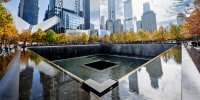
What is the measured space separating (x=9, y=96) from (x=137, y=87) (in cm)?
270

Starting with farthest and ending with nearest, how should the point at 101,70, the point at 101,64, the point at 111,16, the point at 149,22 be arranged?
the point at 111,16, the point at 149,22, the point at 101,64, the point at 101,70

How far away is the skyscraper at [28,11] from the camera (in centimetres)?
10300

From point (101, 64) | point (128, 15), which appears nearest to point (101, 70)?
point (101, 64)

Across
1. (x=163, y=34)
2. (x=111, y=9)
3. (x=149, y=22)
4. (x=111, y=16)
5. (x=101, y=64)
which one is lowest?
(x=101, y=64)

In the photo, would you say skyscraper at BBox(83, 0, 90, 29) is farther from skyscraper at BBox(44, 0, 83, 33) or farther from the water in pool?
the water in pool

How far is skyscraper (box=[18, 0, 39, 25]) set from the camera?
103000 mm

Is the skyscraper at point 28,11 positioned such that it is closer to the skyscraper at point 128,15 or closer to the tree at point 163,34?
the tree at point 163,34

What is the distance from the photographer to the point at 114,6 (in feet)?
576

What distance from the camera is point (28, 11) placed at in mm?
106812

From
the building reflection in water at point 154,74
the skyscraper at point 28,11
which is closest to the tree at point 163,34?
the building reflection in water at point 154,74

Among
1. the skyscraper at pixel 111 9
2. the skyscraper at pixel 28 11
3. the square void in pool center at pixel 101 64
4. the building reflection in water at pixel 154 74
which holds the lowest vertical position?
the square void in pool center at pixel 101 64

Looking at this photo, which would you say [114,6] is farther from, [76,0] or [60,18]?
[60,18]

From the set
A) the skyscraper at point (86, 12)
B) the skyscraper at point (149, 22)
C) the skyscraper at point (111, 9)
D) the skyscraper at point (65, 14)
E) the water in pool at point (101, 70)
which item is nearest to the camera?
the water in pool at point (101, 70)

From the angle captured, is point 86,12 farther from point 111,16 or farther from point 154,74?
point 154,74
